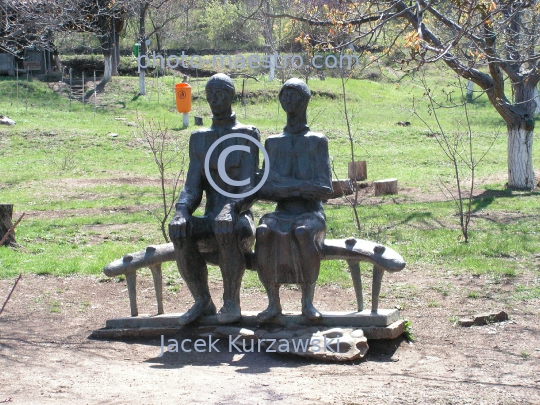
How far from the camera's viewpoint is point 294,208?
6.29 metres

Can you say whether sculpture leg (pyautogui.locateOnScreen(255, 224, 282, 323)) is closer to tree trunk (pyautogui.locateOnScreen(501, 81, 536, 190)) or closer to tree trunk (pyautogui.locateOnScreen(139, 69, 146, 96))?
tree trunk (pyautogui.locateOnScreen(501, 81, 536, 190))

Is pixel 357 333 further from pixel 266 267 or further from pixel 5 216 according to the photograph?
pixel 5 216

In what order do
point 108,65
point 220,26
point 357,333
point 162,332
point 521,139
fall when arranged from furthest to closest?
1. point 220,26
2. point 108,65
3. point 521,139
4. point 162,332
5. point 357,333

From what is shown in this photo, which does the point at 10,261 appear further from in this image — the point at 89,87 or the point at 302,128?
the point at 89,87

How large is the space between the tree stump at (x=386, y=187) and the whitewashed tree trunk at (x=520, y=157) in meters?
2.22

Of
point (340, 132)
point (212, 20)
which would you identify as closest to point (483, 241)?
point (340, 132)

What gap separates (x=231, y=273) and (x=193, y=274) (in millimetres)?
358

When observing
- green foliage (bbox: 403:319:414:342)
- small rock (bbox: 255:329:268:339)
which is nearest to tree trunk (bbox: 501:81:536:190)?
green foliage (bbox: 403:319:414:342)

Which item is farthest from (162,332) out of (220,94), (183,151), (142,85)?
(142,85)

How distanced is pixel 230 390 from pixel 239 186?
1981 millimetres

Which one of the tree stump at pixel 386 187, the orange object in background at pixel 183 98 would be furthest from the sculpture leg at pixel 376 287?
the orange object in background at pixel 183 98

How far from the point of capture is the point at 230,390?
492 cm

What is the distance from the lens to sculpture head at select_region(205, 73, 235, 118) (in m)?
6.43

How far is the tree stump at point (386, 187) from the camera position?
13828 millimetres
